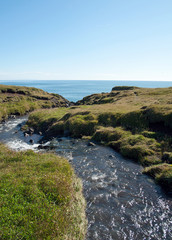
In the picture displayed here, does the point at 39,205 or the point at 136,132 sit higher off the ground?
the point at 39,205

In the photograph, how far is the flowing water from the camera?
10.7 metres

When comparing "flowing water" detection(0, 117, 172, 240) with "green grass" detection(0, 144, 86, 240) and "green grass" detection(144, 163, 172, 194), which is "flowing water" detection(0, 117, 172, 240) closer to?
"green grass" detection(144, 163, 172, 194)

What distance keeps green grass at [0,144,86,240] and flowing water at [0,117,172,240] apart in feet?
3.98

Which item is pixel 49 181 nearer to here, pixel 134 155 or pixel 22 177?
pixel 22 177

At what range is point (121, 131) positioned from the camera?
1154 inches

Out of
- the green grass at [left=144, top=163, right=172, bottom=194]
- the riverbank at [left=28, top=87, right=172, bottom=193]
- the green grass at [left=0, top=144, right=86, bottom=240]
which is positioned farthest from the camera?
the riverbank at [left=28, top=87, right=172, bottom=193]

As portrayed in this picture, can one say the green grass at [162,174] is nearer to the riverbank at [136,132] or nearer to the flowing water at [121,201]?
the riverbank at [136,132]

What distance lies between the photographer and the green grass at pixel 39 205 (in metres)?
8.55

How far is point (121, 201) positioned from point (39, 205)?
7007 mm

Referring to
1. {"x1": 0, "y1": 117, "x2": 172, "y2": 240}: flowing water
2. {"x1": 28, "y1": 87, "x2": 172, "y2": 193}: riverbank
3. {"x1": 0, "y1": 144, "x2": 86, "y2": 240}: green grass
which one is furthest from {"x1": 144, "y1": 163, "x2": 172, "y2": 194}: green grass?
{"x1": 0, "y1": 144, "x2": 86, "y2": 240}: green grass

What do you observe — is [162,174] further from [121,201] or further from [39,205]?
[39,205]

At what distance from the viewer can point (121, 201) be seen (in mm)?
13594

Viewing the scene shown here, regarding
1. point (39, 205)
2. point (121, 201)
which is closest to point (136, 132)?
point (121, 201)

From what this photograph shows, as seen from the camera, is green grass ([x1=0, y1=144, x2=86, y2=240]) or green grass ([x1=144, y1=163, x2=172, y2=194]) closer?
green grass ([x1=0, y1=144, x2=86, y2=240])
